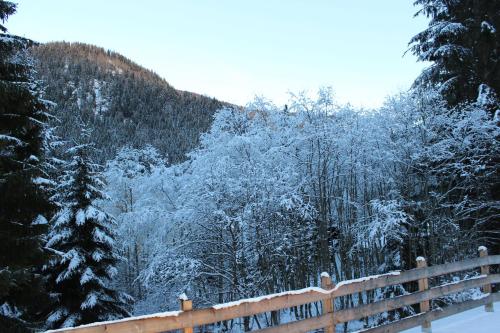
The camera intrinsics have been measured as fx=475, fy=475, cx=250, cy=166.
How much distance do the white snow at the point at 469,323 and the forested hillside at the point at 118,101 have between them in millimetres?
51776

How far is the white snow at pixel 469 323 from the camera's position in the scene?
24.5 ft

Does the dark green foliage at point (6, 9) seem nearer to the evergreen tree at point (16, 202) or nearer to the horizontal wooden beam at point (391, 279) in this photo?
the evergreen tree at point (16, 202)

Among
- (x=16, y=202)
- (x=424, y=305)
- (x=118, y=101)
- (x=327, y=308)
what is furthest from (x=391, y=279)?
(x=118, y=101)

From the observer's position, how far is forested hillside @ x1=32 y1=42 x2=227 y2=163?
7744cm

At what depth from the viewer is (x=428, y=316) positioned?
7.59 m

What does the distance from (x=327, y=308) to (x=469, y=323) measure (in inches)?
126

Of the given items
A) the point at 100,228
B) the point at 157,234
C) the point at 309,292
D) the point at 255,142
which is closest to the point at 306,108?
the point at 255,142

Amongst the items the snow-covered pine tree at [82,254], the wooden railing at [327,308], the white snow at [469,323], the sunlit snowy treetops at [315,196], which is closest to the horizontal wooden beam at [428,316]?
the wooden railing at [327,308]

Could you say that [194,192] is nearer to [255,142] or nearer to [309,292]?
[255,142]

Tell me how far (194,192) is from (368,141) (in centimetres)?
791

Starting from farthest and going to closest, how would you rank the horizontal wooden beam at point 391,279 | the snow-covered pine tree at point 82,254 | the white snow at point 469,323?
the snow-covered pine tree at point 82,254
the white snow at point 469,323
the horizontal wooden beam at point 391,279

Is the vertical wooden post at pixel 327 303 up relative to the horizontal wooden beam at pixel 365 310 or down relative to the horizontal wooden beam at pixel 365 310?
up

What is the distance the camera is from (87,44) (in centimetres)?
16688

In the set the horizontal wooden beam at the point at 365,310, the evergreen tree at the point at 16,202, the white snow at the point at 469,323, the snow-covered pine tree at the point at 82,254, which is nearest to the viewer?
the horizontal wooden beam at the point at 365,310
